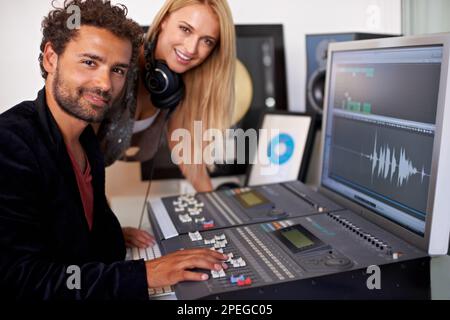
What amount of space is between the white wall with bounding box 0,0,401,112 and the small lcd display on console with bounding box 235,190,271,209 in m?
0.52

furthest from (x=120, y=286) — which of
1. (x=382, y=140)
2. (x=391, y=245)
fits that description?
(x=382, y=140)

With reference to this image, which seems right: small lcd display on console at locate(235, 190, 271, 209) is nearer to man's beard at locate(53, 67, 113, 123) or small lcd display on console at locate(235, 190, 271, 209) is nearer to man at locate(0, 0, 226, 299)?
man at locate(0, 0, 226, 299)

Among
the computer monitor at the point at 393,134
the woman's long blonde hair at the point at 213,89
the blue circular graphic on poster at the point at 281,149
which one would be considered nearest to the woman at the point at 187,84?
the woman's long blonde hair at the point at 213,89

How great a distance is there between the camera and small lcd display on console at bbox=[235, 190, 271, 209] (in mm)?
1187

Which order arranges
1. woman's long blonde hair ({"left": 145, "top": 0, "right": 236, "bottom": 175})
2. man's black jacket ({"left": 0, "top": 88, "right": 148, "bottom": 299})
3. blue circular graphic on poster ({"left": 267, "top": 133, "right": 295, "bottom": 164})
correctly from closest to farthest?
1. man's black jacket ({"left": 0, "top": 88, "right": 148, "bottom": 299})
2. woman's long blonde hair ({"left": 145, "top": 0, "right": 236, "bottom": 175})
3. blue circular graphic on poster ({"left": 267, "top": 133, "right": 295, "bottom": 164})

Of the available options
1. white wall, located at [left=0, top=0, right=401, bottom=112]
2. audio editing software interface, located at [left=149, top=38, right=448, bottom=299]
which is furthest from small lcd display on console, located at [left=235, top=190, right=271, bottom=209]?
white wall, located at [left=0, top=0, right=401, bottom=112]

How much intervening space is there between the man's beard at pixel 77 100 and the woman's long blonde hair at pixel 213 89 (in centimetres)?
47

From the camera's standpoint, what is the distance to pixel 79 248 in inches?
36.4

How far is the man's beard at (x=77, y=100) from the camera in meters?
0.93

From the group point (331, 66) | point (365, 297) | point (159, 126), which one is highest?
point (331, 66)

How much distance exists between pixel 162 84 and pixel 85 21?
347 mm
